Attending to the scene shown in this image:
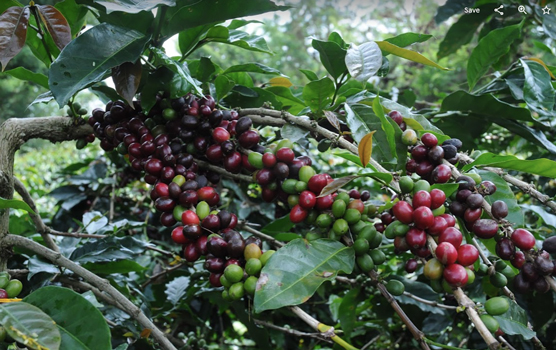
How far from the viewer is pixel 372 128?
837 millimetres

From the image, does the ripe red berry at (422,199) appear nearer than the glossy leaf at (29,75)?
Yes

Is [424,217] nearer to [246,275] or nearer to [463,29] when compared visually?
[246,275]

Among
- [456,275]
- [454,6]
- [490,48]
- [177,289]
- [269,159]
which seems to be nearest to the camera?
[456,275]

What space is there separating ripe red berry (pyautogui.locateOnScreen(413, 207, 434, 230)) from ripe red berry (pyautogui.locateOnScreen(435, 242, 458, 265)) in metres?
0.04

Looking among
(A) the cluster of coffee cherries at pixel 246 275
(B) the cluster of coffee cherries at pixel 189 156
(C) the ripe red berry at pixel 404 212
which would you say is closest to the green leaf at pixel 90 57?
(B) the cluster of coffee cherries at pixel 189 156

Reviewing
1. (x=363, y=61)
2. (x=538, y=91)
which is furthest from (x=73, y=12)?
(x=538, y=91)

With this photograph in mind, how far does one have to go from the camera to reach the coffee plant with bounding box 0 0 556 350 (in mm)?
629

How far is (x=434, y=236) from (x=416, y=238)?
34 mm

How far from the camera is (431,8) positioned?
1002 cm

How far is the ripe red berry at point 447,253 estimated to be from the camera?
0.59 metres

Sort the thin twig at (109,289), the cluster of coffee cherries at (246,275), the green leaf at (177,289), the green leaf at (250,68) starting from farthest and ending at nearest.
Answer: the green leaf at (177,289), the green leaf at (250,68), the thin twig at (109,289), the cluster of coffee cherries at (246,275)

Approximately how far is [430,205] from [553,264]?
184mm

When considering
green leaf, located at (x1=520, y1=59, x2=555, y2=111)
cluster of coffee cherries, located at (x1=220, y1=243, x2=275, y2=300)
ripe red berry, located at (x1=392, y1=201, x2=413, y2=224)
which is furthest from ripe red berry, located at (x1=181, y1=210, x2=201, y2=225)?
green leaf, located at (x1=520, y1=59, x2=555, y2=111)

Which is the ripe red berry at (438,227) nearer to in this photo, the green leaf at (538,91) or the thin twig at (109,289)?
the thin twig at (109,289)
